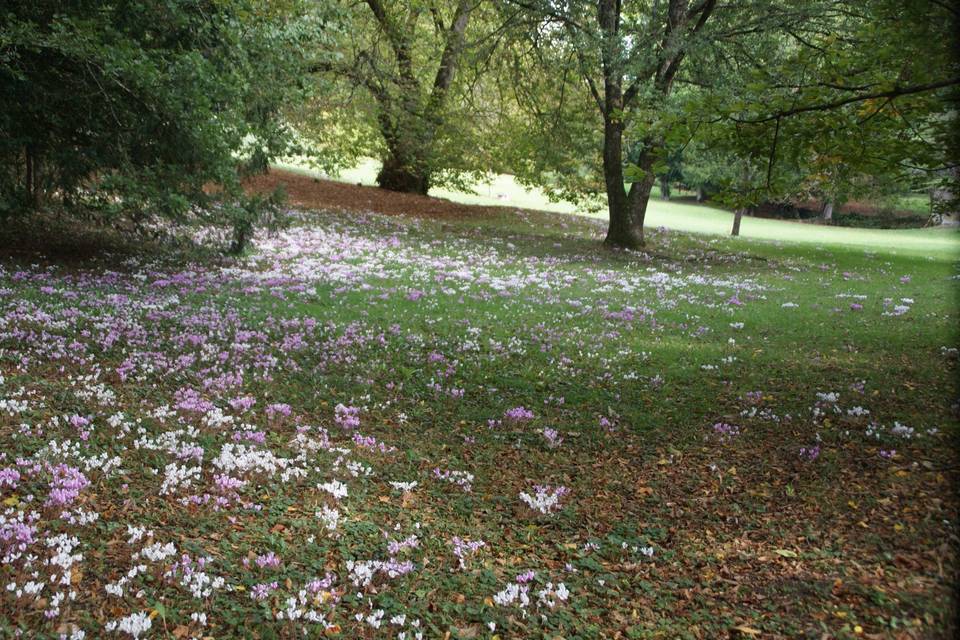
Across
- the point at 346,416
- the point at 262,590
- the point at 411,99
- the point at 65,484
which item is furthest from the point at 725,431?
the point at 411,99

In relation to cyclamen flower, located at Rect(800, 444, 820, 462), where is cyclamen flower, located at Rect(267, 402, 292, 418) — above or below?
below

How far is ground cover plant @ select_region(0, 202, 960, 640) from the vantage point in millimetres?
4367

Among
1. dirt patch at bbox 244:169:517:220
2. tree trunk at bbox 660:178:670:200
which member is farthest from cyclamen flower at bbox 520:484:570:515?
tree trunk at bbox 660:178:670:200

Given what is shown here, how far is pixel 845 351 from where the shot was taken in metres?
10.6

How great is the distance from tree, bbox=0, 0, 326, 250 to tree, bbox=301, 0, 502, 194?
13.9 metres

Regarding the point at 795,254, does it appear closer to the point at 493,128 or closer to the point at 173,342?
the point at 493,128

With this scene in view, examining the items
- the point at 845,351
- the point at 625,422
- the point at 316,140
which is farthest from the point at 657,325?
the point at 316,140

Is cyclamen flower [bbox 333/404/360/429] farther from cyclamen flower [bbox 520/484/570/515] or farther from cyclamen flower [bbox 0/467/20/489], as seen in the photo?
cyclamen flower [bbox 0/467/20/489]

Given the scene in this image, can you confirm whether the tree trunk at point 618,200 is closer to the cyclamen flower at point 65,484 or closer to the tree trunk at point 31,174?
the tree trunk at point 31,174

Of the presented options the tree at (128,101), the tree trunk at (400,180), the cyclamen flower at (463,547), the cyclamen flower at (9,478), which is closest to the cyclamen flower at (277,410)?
the cyclamen flower at (9,478)

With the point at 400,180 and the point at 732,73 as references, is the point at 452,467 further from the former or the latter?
the point at 400,180

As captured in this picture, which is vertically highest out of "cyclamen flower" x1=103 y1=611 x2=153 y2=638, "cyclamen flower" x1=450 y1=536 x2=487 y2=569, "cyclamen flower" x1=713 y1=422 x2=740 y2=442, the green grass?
the green grass

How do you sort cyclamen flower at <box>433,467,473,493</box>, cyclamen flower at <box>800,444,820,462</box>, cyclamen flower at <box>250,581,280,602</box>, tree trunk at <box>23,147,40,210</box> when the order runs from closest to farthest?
cyclamen flower at <box>250,581,280,602</box>, cyclamen flower at <box>433,467,473,493</box>, cyclamen flower at <box>800,444,820,462</box>, tree trunk at <box>23,147,40,210</box>

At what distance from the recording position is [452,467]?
6.73 meters
